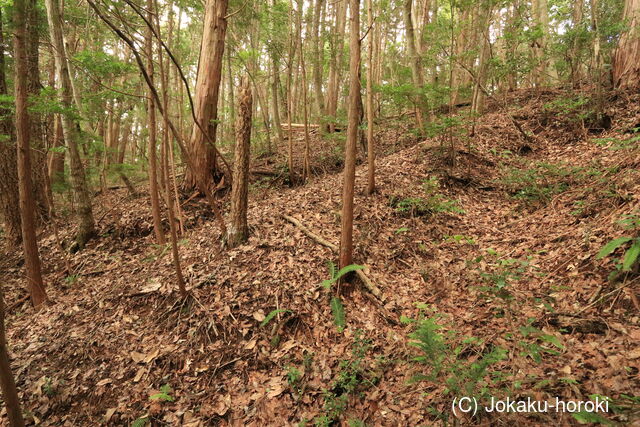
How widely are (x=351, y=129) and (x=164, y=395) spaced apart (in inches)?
162

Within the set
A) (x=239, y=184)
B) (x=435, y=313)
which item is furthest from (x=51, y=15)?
(x=435, y=313)

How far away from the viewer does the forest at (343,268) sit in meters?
2.99

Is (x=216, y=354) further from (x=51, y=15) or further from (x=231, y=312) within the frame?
(x=51, y=15)

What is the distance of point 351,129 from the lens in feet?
13.7

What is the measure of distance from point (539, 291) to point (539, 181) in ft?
12.2

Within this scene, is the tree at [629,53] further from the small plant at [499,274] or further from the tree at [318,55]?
the tree at [318,55]

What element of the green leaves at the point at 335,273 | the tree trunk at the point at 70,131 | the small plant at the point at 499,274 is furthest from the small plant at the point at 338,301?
the tree trunk at the point at 70,131

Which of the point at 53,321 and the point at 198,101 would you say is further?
the point at 198,101

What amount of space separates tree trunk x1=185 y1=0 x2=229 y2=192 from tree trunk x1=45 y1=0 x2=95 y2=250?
2.38m

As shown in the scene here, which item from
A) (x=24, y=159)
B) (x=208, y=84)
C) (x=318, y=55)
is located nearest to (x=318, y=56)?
(x=318, y=55)

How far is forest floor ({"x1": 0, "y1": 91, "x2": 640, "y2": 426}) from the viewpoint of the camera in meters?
2.94

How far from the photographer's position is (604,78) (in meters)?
8.30

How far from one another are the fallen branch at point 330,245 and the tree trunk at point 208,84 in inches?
121

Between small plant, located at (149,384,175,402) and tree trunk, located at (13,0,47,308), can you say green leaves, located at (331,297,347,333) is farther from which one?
tree trunk, located at (13,0,47,308)
